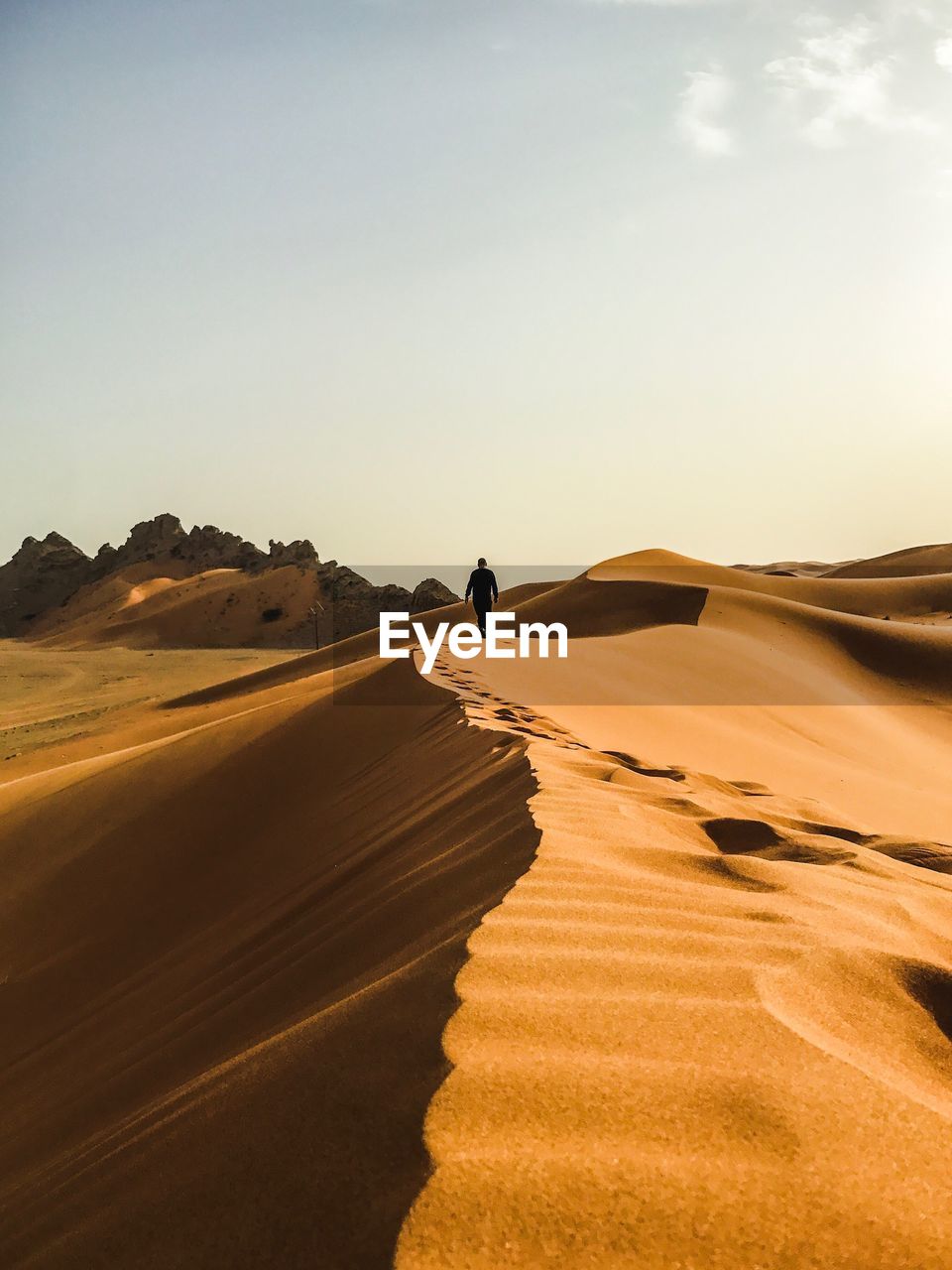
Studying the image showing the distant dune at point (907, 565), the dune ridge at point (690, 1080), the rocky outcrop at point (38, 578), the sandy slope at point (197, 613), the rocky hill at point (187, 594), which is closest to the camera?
the dune ridge at point (690, 1080)

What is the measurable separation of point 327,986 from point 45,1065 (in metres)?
1.97

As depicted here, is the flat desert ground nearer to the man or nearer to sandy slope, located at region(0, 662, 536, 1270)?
sandy slope, located at region(0, 662, 536, 1270)

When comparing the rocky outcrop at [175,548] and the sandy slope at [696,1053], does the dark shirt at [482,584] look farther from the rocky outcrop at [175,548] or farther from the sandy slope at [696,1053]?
the rocky outcrop at [175,548]

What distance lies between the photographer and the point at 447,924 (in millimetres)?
2357

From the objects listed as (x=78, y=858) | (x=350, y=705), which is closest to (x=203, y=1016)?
(x=78, y=858)

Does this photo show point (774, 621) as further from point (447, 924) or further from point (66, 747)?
point (447, 924)

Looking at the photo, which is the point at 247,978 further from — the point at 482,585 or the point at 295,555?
the point at 295,555

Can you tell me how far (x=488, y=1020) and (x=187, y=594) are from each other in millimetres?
51497

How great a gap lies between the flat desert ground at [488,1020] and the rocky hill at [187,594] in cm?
2753

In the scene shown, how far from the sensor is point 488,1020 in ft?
5.24

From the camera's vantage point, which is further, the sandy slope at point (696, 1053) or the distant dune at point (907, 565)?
the distant dune at point (907, 565)

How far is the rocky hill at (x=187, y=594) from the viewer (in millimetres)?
42678

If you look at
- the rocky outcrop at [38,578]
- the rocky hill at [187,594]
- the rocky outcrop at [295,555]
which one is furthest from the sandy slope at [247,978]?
the rocky outcrop at [38,578]

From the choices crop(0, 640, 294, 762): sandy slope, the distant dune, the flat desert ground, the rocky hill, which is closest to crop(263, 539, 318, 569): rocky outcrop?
the rocky hill
